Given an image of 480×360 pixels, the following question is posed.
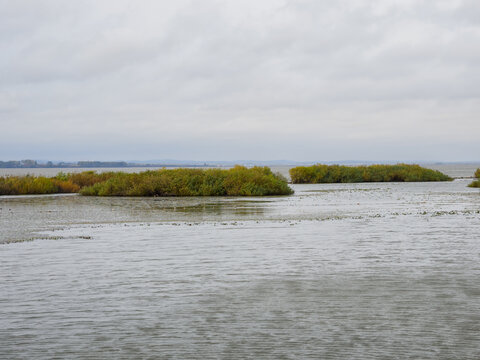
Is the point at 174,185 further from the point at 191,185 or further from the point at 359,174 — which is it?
the point at 359,174

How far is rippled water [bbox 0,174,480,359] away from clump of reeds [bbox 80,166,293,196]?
16500 mm

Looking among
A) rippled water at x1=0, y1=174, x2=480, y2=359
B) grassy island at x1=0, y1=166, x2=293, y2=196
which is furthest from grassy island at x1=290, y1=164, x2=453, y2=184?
rippled water at x1=0, y1=174, x2=480, y2=359

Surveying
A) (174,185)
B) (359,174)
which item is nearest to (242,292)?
(174,185)

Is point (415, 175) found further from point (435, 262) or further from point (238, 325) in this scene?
point (238, 325)

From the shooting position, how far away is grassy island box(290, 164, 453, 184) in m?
54.8

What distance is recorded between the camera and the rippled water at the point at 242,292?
248 inches

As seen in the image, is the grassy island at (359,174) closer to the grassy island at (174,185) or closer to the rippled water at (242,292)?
the grassy island at (174,185)

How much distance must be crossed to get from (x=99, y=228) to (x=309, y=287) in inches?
378

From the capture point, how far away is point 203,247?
13.0 meters

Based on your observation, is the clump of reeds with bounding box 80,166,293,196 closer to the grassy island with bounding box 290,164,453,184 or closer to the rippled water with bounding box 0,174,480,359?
the rippled water with bounding box 0,174,480,359

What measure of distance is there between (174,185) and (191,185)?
100cm

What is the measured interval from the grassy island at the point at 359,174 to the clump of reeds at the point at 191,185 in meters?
20.1

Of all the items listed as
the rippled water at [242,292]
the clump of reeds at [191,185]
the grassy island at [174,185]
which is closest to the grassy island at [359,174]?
the grassy island at [174,185]

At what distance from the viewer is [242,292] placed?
8617mm
